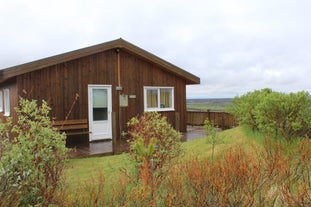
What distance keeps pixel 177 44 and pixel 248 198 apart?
15.6 metres

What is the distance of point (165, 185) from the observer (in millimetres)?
3385

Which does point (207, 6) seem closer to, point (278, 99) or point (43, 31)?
Result: point (278, 99)

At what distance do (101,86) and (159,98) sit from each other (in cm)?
264

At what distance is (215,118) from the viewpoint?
1381 centimetres

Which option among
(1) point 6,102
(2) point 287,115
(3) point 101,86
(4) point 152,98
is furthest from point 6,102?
(2) point 287,115

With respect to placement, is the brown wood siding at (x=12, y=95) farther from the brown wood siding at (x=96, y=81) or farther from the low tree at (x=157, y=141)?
the low tree at (x=157, y=141)

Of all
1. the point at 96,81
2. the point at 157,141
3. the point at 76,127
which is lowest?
the point at 76,127

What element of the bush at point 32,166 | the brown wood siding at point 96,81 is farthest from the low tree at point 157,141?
the brown wood siding at point 96,81

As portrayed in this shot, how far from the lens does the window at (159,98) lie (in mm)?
11259

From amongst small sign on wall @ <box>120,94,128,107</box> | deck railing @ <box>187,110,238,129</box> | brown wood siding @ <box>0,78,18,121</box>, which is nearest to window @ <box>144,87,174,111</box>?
small sign on wall @ <box>120,94,128,107</box>

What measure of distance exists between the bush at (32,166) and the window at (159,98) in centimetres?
775

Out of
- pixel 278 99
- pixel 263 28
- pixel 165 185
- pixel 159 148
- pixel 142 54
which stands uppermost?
pixel 263 28

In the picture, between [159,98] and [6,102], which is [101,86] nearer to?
[159,98]

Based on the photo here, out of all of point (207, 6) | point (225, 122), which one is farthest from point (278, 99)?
point (225, 122)
